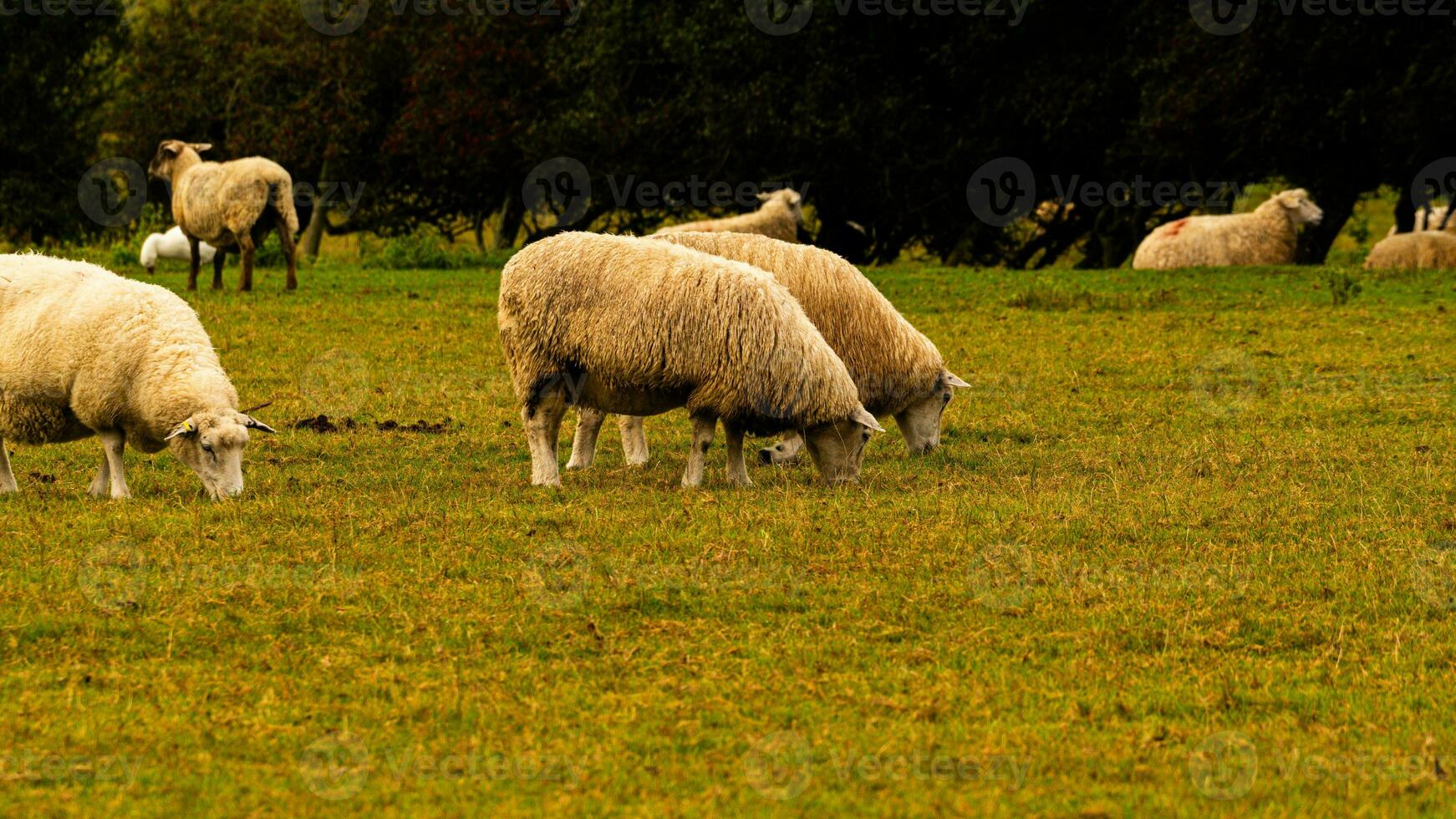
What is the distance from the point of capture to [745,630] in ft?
24.0

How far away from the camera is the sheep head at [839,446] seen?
10625 millimetres

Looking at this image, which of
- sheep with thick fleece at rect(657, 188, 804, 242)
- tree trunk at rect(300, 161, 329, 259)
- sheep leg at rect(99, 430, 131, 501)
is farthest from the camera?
tree trunk at rect(300, 161, 329, 259)

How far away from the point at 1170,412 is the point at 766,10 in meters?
17.2

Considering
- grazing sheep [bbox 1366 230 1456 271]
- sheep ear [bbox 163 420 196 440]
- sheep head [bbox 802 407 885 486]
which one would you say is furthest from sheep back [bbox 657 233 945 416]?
grazing sheep [bbox 1366 230 1456 271]

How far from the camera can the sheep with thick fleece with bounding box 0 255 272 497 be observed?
9.88m

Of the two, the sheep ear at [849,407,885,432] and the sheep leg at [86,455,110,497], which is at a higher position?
the sheep ear at [849,407,885,432]

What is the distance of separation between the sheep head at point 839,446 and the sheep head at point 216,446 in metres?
3.29

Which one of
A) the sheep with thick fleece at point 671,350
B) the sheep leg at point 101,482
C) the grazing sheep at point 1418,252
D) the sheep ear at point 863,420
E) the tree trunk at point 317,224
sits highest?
the sheep with thick fleece at point 671,350

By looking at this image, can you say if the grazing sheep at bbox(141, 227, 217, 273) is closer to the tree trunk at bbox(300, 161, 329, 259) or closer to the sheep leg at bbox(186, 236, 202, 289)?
the sheep leg at bbox(186, 236, 202, 289)

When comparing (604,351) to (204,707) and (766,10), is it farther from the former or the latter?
(766,10)

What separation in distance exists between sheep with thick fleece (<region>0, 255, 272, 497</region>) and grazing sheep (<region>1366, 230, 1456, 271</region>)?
67.3 feet

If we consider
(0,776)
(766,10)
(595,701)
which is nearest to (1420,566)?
(595,701)

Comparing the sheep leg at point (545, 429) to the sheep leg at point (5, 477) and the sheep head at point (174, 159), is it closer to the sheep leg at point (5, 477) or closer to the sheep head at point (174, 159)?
the sheep leg at point (5, 477)

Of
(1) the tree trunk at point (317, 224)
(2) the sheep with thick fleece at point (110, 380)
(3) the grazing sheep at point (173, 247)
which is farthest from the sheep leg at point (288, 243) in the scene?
(1) the tree trunk at point (317, 224)
